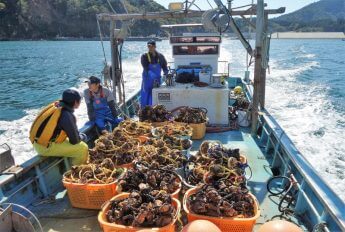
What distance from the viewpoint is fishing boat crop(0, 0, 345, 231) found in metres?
3.69

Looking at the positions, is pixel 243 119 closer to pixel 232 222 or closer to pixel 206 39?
pixel 206 39

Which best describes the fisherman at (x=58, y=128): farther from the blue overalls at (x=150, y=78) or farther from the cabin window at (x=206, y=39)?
the cabin window at (x=206, y=39)

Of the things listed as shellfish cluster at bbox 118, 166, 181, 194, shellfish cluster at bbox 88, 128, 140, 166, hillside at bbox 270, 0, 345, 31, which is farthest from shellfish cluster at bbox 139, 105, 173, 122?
hillside at bbox 270, 0, 345, 31

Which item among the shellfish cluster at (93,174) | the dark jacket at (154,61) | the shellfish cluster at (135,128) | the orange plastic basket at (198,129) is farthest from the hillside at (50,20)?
the shellfish cluster at (93,174)

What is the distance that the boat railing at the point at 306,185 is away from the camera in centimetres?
324

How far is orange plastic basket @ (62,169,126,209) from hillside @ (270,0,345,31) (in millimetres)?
111833

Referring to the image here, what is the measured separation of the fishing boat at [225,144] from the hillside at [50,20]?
242 feet

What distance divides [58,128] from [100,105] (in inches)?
63.6

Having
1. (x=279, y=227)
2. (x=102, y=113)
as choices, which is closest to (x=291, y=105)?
(x=102, y=113)

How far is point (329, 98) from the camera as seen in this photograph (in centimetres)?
1466

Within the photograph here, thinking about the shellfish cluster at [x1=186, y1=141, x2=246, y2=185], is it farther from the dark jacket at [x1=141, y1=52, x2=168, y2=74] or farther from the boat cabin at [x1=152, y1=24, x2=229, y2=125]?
the dark jacket at [x1=141, y1=52, x2=168, y2=74]

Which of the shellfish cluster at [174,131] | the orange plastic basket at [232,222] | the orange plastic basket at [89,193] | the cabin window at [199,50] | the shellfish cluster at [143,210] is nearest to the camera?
the shellfish cluster at [143,210]

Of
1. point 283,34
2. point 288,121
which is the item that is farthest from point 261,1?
point 283,34

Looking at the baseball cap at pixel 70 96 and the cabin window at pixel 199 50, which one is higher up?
the cabin window at pixel 199 50
